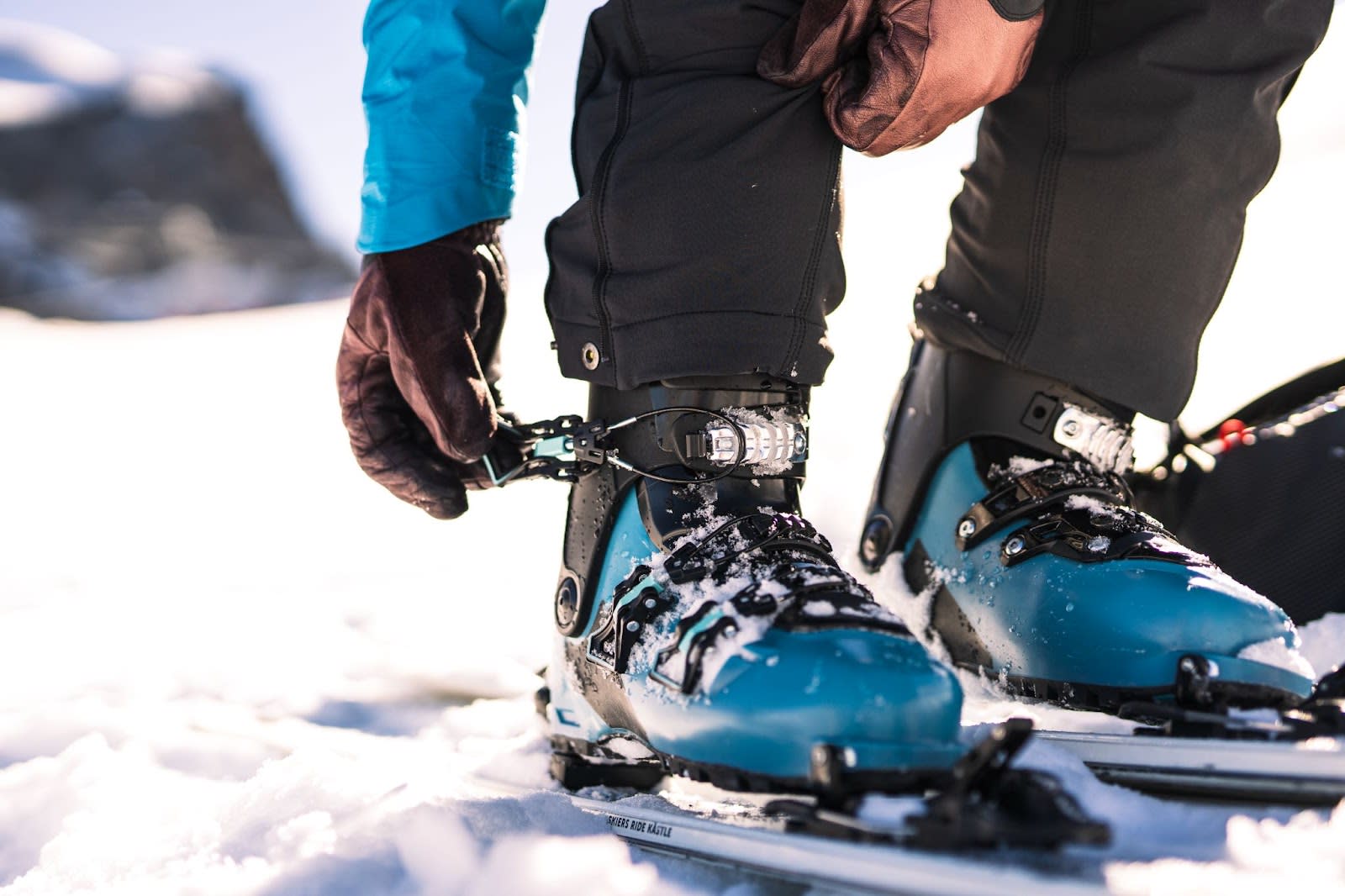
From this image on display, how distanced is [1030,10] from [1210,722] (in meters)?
0.60

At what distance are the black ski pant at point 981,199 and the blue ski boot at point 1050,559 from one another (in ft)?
0.19

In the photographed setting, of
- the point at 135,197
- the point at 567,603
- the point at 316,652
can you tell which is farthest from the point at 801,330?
the point at 135,197

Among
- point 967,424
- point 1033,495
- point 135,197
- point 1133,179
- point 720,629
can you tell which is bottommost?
point 720,629

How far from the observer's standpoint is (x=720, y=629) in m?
0.75

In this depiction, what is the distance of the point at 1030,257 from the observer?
109 cm

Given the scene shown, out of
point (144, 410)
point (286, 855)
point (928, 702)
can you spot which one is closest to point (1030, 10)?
point (928, 702)

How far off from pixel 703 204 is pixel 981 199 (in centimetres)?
46

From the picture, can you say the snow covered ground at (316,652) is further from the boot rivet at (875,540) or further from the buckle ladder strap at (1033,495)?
the buckle ladder strap at (1033,495)

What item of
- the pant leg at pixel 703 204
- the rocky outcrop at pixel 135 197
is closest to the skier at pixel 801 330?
the pant leg at pixel 703 204

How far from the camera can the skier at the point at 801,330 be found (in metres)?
Answer: 0.79

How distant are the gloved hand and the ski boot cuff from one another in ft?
1.65

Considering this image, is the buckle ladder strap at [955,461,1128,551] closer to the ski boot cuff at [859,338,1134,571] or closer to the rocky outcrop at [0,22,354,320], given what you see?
the ski boot cuff at [859,338,1134,571]

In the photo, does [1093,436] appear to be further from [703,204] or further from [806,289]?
[703,204]

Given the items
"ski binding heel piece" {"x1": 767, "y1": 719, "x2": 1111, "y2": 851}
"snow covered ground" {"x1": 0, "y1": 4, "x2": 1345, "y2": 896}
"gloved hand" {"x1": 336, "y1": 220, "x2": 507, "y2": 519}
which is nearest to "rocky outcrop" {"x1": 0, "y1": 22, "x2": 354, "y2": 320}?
"snow covered ground" {"x1": 0, "y1": 4, "x2": 1345, "y2": 896}
